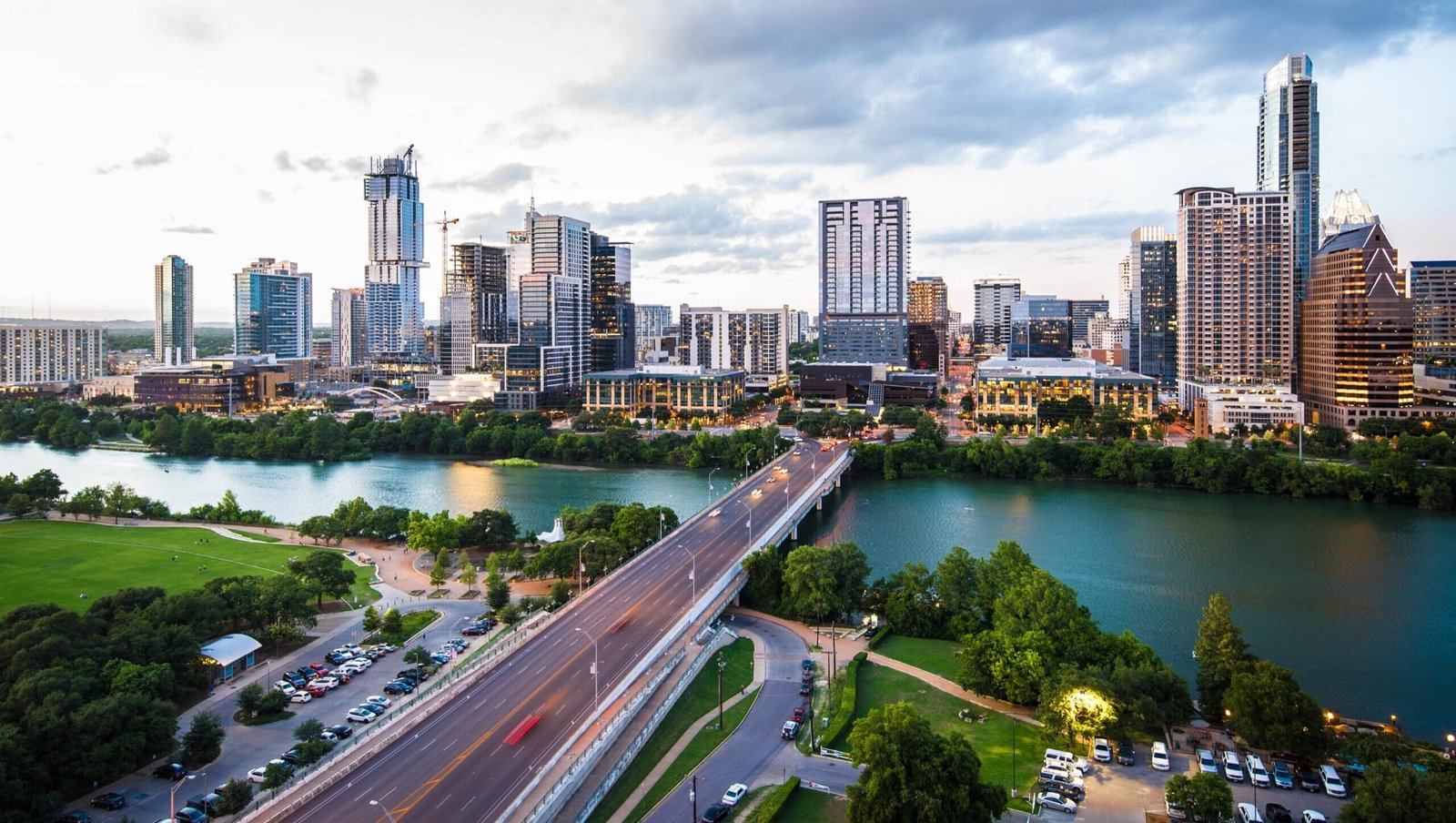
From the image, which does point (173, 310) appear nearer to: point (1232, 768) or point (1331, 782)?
point (1232, 768)

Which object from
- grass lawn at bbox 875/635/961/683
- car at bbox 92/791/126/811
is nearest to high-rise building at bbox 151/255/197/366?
car at bbox 92/791/126/811

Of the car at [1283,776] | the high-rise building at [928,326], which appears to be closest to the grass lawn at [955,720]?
the car at [1283,776]

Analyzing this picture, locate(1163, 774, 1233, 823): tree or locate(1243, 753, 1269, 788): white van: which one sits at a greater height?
locate(1163, 774, 1233, 823): tree

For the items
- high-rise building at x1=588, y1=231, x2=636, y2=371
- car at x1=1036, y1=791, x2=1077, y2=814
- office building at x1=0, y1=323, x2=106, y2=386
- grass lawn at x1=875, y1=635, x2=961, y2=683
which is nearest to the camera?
car at x1=1036, y1=791, x2=1077, y2=814

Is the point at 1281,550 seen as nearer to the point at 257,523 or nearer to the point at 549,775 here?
the point at 549,775

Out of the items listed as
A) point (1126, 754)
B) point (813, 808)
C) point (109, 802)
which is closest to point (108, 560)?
point (109, 802)

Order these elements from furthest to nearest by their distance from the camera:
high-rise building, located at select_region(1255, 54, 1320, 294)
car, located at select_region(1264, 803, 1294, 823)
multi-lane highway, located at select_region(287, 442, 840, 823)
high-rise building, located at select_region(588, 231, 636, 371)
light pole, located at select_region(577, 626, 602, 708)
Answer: high-rise building, located at select_region(588, 231, 636, 371) → high-rise building, located at select_region(1255, 54, 1320, 294) → light pole, located at select_region(577, 626, 602, 708) → car, located at select_region(1264, 803, 1294, 823) → multi-lane highway, located at select_region(287, 442, 840, 823)

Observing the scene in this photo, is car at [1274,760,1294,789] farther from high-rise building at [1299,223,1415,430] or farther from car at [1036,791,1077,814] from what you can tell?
A: high-rise building at [1299,223,1415,430]
